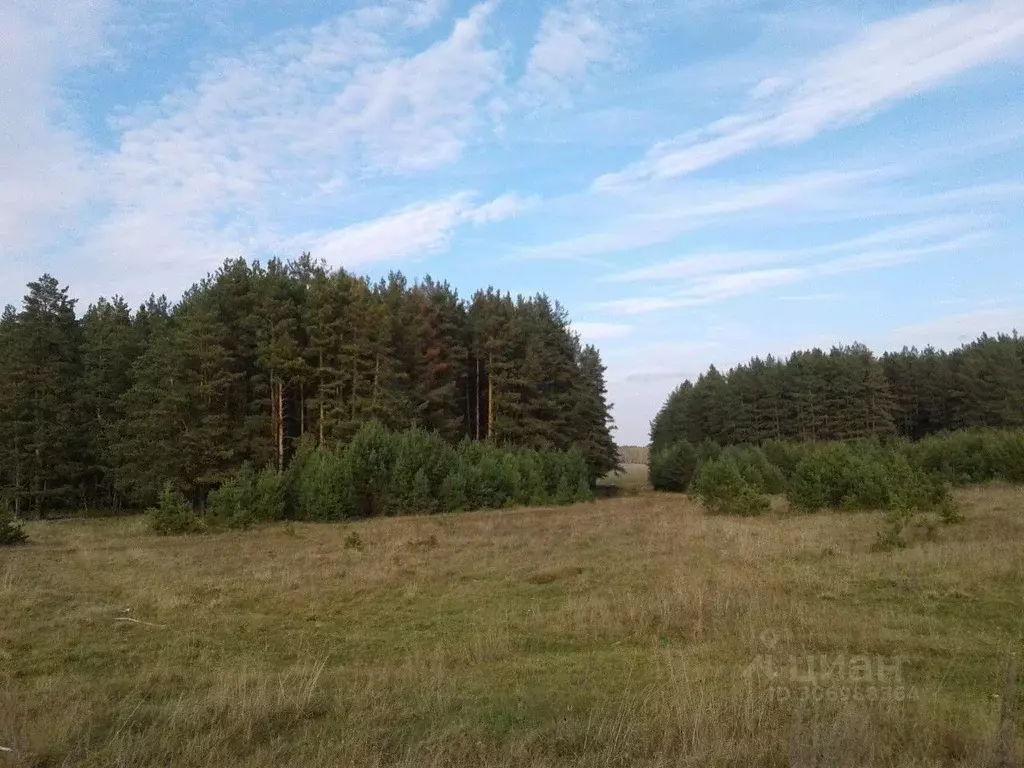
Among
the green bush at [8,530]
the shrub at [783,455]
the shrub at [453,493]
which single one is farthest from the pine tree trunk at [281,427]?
the shrub at [783,455]

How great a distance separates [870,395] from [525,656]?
67.7 metres

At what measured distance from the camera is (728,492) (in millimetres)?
27391

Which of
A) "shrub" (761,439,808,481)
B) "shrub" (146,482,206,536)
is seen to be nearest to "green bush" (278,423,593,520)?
"shrub" (146,482,206,536)

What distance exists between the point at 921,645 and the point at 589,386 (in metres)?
46.5

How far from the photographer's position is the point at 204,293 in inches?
1533

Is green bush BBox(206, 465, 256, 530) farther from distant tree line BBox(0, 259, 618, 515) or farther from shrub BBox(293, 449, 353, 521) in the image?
distant tree line BBox(0, 259, 618, 515)

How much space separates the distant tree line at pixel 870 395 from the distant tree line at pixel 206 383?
3625 cm

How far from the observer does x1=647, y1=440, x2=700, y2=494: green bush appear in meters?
54.6

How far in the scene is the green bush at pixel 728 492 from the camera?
2630cm

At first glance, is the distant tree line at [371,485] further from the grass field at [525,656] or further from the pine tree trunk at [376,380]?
the grass field at [525,656]

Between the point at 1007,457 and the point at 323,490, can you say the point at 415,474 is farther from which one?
the point at 1007,457

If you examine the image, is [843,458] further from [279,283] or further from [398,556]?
[279,283]

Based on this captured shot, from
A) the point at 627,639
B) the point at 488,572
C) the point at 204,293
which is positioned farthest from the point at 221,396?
the point at 627,639

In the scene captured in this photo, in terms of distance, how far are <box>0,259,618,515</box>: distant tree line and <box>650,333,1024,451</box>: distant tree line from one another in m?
36.2
